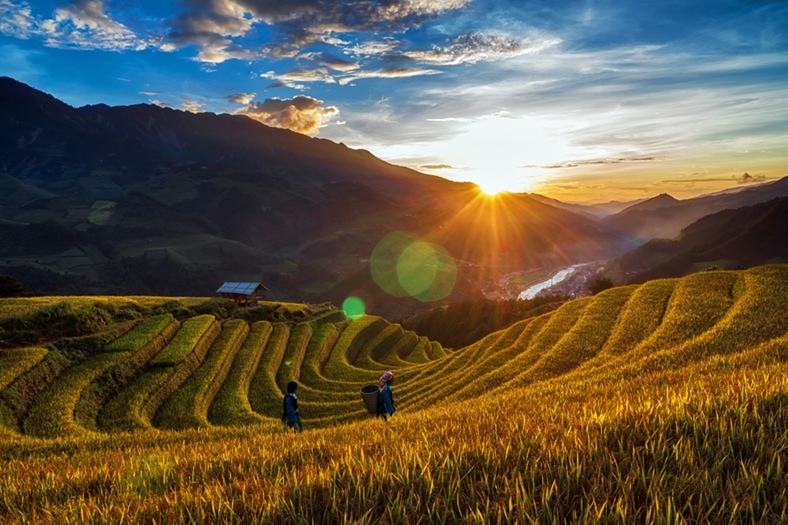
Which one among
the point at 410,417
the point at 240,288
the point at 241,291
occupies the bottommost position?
the point at 410,417

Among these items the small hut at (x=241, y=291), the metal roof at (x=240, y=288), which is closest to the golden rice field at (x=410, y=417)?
the small hut at (x=241, y=291)

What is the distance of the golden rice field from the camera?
3.54m

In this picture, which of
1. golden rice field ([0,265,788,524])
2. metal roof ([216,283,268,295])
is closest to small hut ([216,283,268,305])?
metal roof ([216,283,268,295])

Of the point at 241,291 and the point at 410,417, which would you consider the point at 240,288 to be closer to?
the point at 241,291

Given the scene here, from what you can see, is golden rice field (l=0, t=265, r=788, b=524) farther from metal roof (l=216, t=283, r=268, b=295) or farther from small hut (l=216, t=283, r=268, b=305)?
metal roof (l=216, t=283, r=268, b=295)

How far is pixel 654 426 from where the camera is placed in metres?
4.76

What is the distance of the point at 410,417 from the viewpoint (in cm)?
1161

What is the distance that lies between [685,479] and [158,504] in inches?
197

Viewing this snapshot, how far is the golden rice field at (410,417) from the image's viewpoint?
3.54 meters

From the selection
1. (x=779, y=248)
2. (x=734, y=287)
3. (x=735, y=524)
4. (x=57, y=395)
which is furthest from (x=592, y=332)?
(x=779, y=248)

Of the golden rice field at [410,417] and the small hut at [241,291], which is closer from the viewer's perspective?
the golden rice field at [410,417]

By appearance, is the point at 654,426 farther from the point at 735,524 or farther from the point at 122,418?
the point at 122,418

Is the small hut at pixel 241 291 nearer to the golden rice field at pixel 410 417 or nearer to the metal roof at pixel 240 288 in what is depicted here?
the metal roof at pixel 240 288

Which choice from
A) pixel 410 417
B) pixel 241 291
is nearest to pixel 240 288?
pixel 241 291
